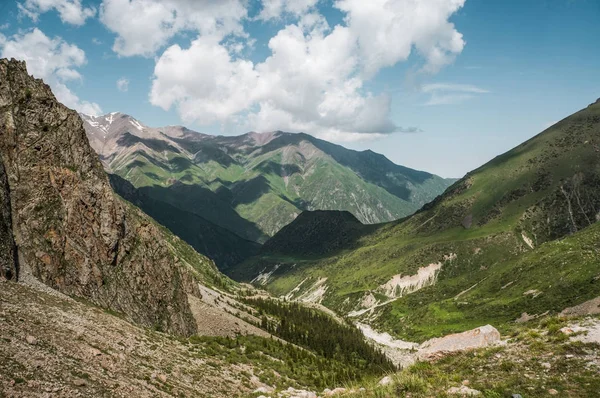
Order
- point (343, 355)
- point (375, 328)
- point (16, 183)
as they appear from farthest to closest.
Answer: point (375, 328) → point (343, 355) → point (16, 183)

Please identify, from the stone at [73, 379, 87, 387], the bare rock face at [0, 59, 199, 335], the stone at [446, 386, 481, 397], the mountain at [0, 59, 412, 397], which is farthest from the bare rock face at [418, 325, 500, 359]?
the bare rock face at [0, 59, 199, 335]

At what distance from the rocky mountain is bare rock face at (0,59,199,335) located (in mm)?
160

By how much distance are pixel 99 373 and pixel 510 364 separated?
92.9ft

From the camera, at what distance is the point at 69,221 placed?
5916 cm

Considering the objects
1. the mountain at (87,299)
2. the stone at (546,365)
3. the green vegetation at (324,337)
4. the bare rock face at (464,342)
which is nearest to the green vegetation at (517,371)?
the stone at (546,365)

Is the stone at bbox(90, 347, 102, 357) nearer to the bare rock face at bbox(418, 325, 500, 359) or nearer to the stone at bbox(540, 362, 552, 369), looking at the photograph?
the bare rock face at bbox(418, 325, 500, 359)

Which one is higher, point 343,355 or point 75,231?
point 75,231

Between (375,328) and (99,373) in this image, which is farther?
(375,328)

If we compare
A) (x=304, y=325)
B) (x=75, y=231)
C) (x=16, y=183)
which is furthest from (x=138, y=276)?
(x=304, y=325)

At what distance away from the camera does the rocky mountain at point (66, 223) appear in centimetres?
5138

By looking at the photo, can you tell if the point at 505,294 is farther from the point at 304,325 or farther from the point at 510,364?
the point at 510,364

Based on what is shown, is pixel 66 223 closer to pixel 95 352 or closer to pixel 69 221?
pixel 69 221

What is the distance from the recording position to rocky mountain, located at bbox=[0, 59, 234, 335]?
169ft

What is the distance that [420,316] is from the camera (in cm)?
18675
